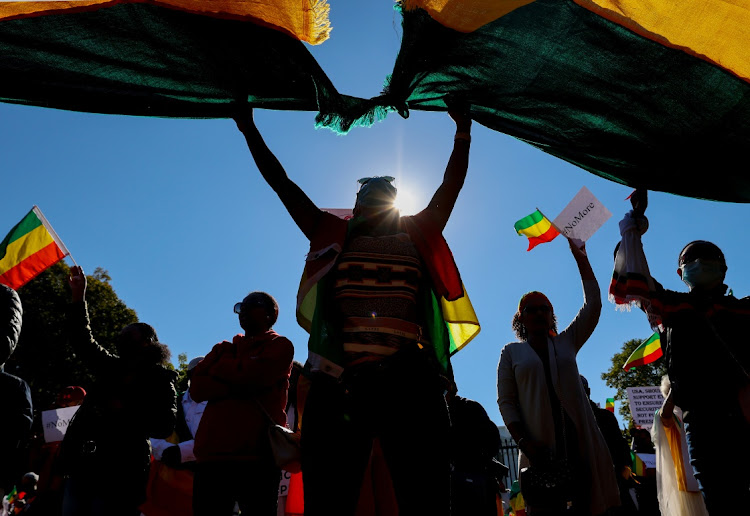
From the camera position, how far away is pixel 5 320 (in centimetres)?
283

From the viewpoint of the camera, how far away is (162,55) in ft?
10.4

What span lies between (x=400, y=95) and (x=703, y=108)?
173 cm

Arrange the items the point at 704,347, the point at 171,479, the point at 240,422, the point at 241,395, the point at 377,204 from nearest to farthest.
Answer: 1. the point at 377,204
2. the point at 704,347
3. the point at 240,422
4. the point at 241,395
5. the point at 171,479

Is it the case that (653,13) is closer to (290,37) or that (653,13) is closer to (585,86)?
(585,86)

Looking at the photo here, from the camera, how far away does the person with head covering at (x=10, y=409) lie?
103 inches

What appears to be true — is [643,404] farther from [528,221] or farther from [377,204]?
[377,204]

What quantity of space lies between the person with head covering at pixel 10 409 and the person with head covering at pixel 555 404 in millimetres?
2787

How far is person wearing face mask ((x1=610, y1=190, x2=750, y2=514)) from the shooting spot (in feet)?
10.4

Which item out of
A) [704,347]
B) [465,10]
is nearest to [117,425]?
[465,10]

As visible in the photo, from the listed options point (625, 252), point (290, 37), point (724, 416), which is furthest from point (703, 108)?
Answer: point (290, 37)

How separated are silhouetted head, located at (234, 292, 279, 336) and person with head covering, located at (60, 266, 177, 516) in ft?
1.94

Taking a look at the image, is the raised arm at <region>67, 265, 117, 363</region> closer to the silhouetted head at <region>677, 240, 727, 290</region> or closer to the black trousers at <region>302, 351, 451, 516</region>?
the black trousers at <region>302, 351, 451, 516</region>

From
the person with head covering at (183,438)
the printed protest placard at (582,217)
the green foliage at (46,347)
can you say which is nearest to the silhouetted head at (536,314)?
the printed protest placard at (582,217)

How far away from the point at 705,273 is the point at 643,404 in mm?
8039
